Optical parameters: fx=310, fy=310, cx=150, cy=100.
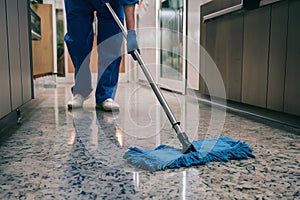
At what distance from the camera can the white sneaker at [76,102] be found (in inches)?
65.7

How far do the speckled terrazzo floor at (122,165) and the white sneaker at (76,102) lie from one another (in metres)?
0.34

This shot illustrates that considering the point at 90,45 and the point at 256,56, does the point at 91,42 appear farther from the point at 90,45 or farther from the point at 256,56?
the point at 256,56

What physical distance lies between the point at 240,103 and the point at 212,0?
631 millimetres

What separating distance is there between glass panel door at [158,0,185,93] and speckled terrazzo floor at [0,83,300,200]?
110 cm

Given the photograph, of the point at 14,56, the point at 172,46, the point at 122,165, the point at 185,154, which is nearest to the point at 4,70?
the point at 14,56

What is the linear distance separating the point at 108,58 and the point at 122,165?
3.19 feet

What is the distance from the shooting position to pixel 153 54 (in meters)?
3.26

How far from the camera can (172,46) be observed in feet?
8.46

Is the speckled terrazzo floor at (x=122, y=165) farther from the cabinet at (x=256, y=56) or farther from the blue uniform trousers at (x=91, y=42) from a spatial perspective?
the blue uniform trousers at (x=91, y=42)

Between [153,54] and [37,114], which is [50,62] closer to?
[153,54]

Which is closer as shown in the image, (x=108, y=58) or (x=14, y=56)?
(x=14, y=56)

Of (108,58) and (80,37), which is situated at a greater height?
(80,37)

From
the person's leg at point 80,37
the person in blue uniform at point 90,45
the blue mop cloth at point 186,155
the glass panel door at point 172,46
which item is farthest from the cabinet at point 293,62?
the glass panel door at point 172,46

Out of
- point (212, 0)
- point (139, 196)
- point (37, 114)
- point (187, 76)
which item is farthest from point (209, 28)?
point (139, 196)
